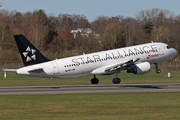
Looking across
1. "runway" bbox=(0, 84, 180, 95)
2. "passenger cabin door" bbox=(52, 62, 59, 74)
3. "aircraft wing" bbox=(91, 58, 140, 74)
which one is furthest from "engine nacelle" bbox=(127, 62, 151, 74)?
"passenger cabin door" bbox=(52, 62, 59, 74)

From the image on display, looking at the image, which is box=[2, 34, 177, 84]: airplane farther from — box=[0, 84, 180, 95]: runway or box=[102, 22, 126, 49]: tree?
box=[102, 22, 126, 49]: tree

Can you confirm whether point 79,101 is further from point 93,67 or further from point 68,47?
point 68,47

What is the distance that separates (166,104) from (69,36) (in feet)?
497

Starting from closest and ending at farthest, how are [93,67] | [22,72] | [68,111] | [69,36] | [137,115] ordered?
1. [137,115]
2. [68,111]
3. [22,72]
4. [93,67]
5. [69,36]

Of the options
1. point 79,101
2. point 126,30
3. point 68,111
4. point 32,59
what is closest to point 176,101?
point 79,101

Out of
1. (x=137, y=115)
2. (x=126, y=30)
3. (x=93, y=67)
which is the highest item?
(x=126, y=30)

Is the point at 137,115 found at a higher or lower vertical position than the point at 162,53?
lower

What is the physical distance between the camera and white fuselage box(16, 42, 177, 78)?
57.0 meters

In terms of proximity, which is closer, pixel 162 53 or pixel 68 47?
pixel 162 53

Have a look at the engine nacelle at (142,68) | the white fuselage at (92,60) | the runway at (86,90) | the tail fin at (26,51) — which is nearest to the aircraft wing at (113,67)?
the white fuselage at (92,60)

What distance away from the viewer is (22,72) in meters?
55.7

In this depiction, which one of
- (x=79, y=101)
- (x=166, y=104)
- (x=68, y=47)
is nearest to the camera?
(x=166, y=104)

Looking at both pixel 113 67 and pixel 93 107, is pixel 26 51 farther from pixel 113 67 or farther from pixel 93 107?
pixel 93 107

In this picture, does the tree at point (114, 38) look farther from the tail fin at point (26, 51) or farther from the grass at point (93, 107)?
the grass at point (93, 107)
